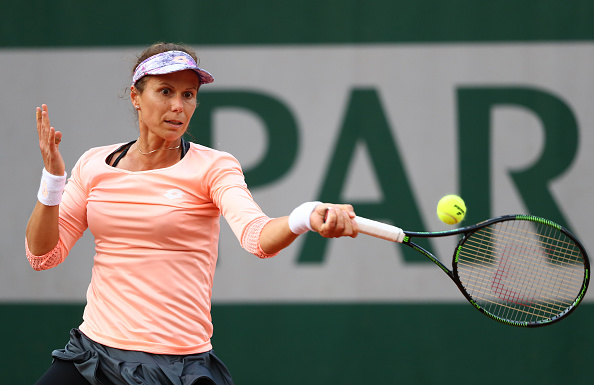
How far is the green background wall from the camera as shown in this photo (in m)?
4.09

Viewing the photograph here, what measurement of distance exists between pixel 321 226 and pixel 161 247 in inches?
18.3

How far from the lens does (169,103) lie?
6.27 ft

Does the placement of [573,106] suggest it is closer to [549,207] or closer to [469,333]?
[549,207]

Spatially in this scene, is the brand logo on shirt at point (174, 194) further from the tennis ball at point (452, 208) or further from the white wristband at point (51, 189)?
the tennis ball at point (452, 208)

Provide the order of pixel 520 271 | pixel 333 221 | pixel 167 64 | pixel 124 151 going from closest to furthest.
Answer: pixel 333 221, pixel 167 64, pixel 124 151, pixel 520 271

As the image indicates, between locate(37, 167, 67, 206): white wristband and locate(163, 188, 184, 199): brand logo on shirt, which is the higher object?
locate(163, 188, 184, 199): brand logo on shirt

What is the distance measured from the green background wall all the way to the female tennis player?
2297 mm

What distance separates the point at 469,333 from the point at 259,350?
A: 1.25 meters

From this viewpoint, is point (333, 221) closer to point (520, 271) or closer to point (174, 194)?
point (174, 194)

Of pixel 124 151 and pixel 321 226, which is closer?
pixel 321 226

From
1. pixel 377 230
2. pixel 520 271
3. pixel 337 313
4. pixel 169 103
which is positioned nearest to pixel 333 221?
pixel 377 230

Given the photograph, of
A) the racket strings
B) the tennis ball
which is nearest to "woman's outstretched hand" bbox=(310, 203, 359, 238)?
the tennis ball

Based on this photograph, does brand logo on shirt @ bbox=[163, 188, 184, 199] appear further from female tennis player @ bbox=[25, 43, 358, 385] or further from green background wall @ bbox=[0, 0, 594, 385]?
green background wall @ bbox=[0, 0, 594, 385]

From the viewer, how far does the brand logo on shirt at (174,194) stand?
6.03 feet
